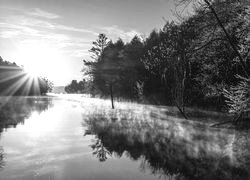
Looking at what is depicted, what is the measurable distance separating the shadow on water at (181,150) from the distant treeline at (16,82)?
82743 mm

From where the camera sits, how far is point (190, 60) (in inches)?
501

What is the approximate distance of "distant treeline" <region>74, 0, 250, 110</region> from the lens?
31.1 feet

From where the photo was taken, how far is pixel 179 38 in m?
11.2

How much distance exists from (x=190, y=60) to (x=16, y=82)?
105 m

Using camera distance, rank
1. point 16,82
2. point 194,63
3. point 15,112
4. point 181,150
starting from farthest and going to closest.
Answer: point 16,82
point 15,112
point 194,63
point 181,150

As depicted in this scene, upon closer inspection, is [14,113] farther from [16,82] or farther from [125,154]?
[16,82]

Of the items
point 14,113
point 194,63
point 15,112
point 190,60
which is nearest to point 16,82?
point 15,112

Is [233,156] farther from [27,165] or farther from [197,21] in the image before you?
[27,165]

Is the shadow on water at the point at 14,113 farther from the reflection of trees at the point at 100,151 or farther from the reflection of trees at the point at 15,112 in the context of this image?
the reflection of trees at the point at 100,151

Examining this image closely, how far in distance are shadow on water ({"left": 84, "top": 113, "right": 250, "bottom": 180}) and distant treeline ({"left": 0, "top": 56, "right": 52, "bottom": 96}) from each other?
82.7 m

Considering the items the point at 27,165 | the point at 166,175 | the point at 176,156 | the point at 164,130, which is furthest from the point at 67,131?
the point at 166,175

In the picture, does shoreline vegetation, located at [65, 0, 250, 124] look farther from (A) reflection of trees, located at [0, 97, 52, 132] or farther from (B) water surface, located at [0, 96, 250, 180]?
(A) reflection of trees, located at [0, 97, 52, 132]

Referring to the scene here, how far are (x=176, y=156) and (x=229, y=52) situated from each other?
4.67 meters

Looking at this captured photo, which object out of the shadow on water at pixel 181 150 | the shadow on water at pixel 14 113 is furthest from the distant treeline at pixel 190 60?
the shadow on water at pixel 14 113
